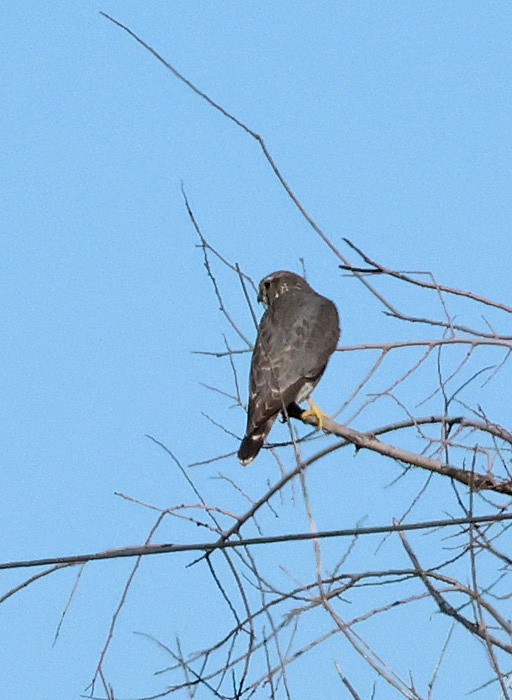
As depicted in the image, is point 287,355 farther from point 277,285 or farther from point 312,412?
point 277,285

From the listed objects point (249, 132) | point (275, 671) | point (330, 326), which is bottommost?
point (275, 671)

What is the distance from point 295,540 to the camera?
3986 millimetres

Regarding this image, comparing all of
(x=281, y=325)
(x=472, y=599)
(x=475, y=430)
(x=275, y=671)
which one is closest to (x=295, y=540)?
(x=275, y=671)

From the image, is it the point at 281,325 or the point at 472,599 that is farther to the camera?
the point at 281,325

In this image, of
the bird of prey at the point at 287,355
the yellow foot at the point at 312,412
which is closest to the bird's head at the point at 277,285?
the bird of prey at the point at 287,355

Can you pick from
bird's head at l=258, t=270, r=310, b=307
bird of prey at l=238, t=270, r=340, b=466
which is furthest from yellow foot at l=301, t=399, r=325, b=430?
bird's head at l=258, t=270, r=310, b=307

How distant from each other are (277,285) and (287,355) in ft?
3.27

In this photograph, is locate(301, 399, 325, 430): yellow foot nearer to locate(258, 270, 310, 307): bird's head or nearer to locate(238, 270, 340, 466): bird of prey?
locate(238, 270, 340, 466): bird of prey

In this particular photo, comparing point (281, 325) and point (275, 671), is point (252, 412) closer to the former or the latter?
point (281, 325)

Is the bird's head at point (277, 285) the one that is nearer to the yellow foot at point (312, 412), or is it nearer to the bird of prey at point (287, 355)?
the bird of prey at point (287, 355)

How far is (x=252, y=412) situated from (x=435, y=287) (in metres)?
2.08

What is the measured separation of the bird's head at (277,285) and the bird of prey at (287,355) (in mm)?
15

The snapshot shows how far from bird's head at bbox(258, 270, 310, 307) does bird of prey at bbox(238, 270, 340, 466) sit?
0.01 m

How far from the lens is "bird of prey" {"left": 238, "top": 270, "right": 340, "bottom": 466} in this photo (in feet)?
21.3
